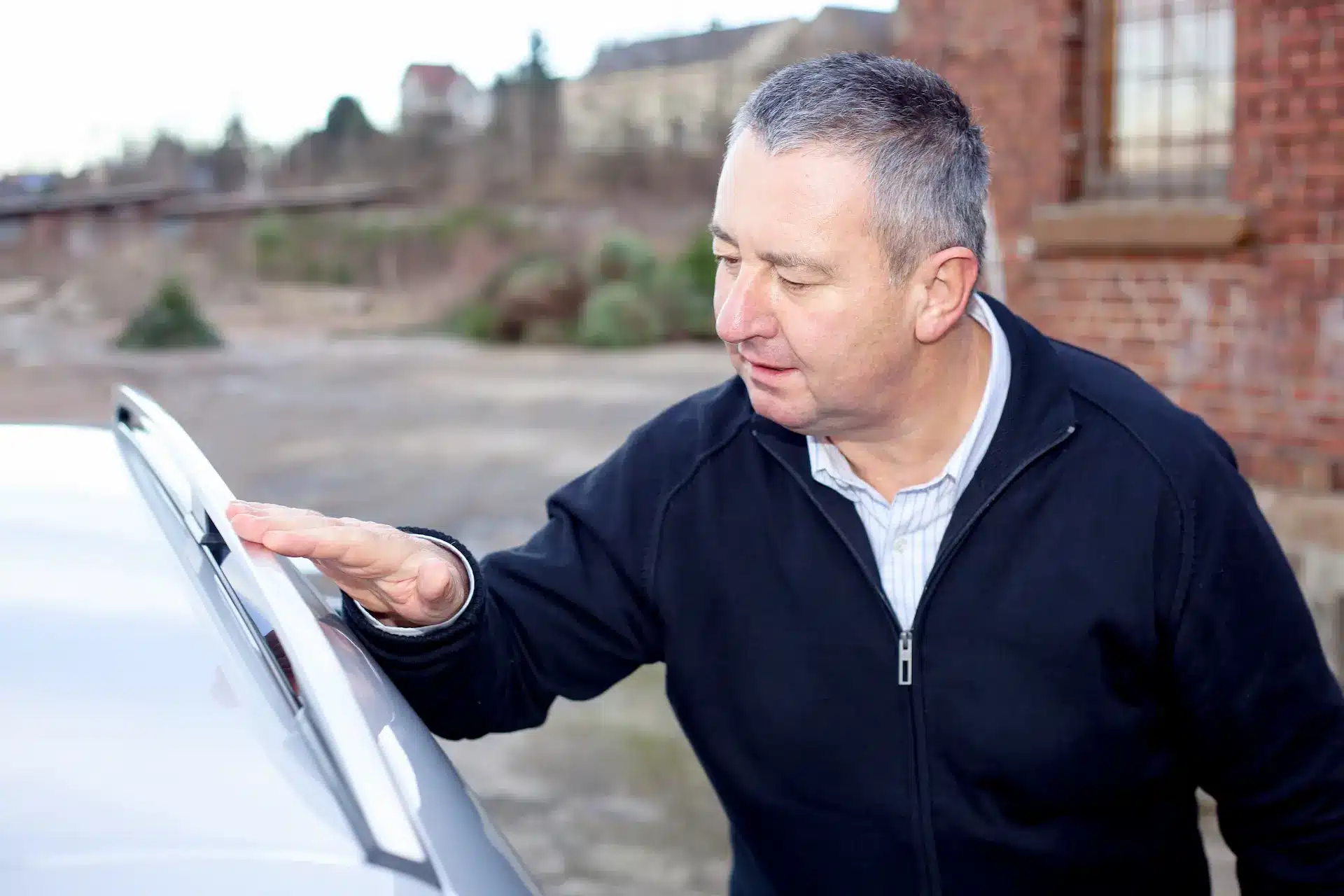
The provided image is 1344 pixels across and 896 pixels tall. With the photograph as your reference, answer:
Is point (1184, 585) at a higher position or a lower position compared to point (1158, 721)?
higher

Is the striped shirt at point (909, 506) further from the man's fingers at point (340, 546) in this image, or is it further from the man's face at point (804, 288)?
the man's fingers at point (340, 546)

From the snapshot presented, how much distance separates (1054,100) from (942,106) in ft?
13.8

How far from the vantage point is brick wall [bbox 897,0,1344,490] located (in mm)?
5086

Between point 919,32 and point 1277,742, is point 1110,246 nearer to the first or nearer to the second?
point 919,32

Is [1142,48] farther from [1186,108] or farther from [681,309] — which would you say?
[681,309]

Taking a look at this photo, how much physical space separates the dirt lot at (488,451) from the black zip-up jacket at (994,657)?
1.39 meters

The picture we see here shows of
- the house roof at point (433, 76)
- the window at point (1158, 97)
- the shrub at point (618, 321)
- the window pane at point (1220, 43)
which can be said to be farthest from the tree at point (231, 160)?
the window pane at point (1220, 43)

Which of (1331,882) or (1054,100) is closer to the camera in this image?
(1331,882)

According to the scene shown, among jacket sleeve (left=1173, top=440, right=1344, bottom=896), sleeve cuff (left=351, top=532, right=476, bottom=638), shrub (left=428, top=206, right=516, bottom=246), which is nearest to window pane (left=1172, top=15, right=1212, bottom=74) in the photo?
jacket sleeve (left=1173, top=440, right=1344, bottom=896)

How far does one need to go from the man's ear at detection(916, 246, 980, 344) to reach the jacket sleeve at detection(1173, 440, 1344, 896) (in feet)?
1.21

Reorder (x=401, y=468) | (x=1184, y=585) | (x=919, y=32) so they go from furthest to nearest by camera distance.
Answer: (x=401, y=468), (x=919, y=32), (x=1184, y=585)

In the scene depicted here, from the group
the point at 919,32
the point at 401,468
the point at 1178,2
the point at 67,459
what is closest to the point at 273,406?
the point at 401,468

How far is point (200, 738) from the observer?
46.1 inches

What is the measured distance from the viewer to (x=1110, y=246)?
18.6ft
